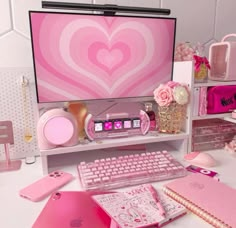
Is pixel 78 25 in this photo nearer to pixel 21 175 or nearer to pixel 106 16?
pixel 106 16

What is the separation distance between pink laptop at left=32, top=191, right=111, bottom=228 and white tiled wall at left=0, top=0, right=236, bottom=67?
53cm

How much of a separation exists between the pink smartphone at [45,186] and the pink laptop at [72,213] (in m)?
0.03

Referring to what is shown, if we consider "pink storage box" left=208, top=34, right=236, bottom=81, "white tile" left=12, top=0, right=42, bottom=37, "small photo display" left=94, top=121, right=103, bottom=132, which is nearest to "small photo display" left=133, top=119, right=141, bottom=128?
"small photo display" left=94, top=121, right=103, bottom=132

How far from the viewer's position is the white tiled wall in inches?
34.5

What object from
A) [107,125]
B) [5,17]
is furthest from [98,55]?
[5,17]

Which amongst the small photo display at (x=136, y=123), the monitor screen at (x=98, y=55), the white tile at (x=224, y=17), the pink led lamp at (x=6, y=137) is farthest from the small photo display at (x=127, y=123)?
the white tile at (x=224, y=17)

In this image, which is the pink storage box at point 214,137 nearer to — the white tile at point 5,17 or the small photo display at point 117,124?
the small photo display at point 117,124

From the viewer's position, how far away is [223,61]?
3.15 ft

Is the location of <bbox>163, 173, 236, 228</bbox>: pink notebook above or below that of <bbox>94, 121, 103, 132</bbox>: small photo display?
below

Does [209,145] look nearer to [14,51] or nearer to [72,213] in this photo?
[72,213]

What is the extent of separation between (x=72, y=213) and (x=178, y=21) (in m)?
0.90

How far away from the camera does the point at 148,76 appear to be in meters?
0.95

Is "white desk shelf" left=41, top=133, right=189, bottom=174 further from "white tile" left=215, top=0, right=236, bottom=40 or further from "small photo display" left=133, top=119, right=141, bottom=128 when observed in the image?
"white tile" left=215, top=0, right=236, bottom=40

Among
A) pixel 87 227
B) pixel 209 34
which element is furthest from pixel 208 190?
pixel 209 34
